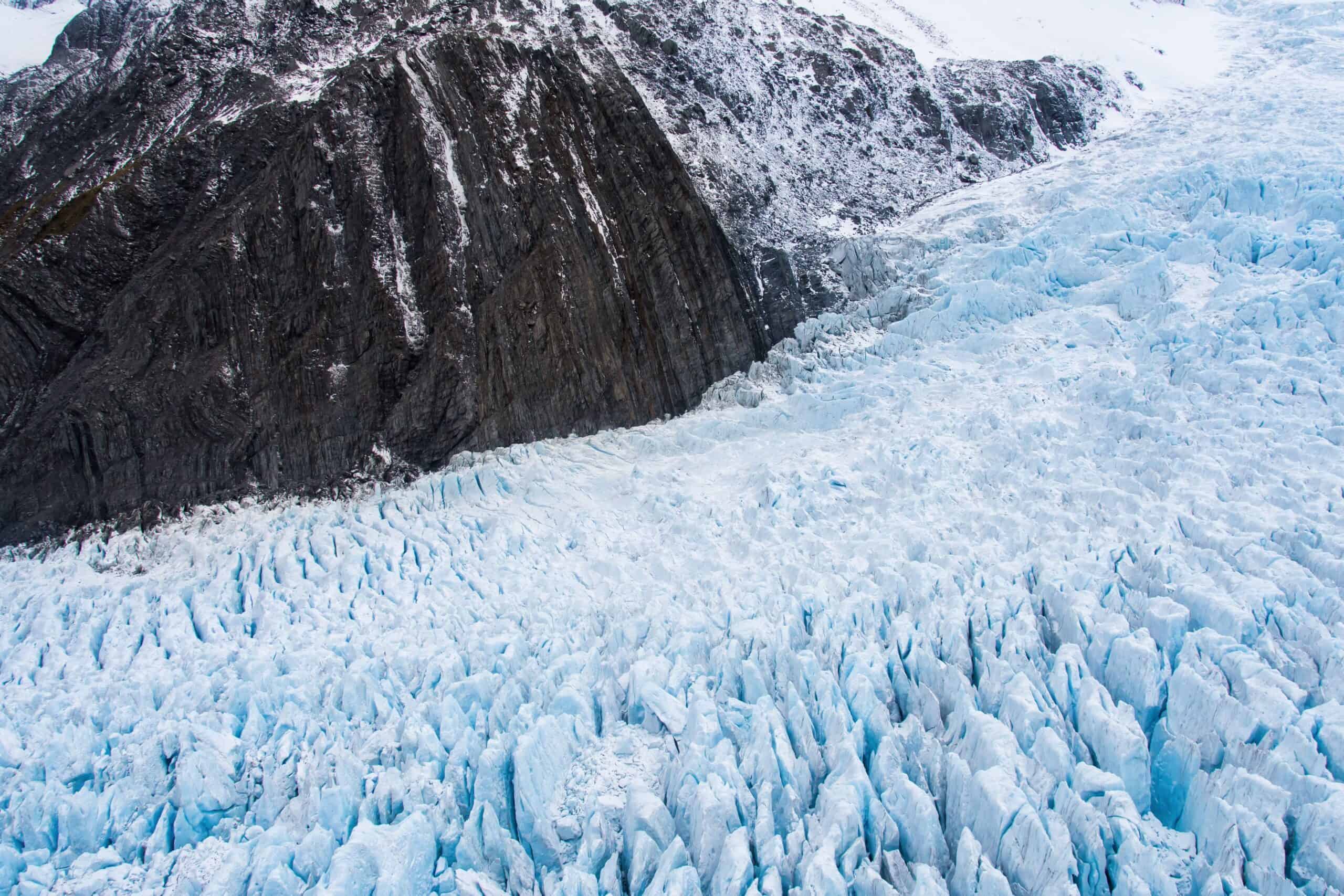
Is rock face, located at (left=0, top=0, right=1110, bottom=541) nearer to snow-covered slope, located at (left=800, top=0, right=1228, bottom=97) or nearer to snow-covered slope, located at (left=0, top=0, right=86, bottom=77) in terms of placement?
snow-covered slope, located at (left=800, top=0, right=1228, bottom=97)

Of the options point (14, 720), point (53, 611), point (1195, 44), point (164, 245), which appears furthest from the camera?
point (1195, 44)

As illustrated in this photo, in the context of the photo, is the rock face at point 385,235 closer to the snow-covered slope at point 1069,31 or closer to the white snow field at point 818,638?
the white snow field at point 818,638

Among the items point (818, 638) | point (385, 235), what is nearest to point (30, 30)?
point (385, 235)

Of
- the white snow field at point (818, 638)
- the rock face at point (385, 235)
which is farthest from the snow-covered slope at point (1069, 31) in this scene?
the white snow field at point (818, 638)

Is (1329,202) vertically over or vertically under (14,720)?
over

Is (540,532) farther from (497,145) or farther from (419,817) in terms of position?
(497,145)

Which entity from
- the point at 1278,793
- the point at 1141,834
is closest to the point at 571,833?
the point at 1141,834
